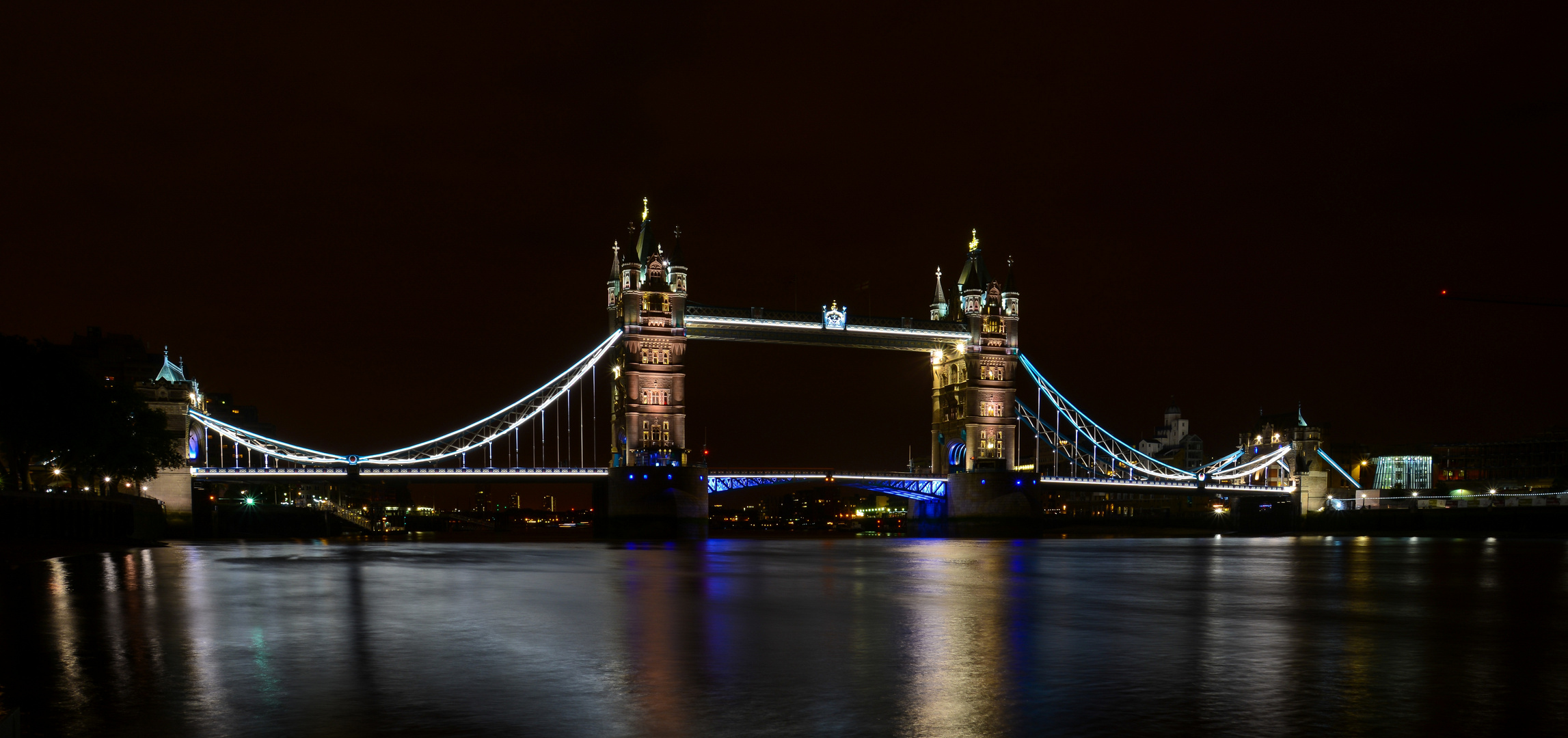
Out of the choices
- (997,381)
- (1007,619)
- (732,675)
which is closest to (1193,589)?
(1007,619)

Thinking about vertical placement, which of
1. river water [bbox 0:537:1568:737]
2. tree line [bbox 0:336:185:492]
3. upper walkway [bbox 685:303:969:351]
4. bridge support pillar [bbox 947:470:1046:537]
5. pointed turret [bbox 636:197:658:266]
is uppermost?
pointed turret [bbox 636:197:658:266]

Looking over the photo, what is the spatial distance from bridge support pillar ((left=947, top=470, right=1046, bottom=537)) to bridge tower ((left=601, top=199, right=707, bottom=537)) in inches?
745

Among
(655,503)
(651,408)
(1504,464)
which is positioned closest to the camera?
(655,503)

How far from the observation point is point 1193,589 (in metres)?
26.3

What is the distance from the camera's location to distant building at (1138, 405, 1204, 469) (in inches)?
6624

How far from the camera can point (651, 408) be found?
83125 millimetres

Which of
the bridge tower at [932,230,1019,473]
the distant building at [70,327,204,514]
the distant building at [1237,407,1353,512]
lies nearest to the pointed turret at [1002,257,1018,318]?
the bridge tower at [932,230,1019,473]

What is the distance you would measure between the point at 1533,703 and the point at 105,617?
1760 centimetres

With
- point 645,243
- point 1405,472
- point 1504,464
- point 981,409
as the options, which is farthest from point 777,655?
point 1405,472

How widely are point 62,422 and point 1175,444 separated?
149241mm

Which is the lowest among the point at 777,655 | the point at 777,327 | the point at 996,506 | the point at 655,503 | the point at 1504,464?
the point at 996,506

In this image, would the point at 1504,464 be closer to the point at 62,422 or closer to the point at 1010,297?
the point at 1010,297

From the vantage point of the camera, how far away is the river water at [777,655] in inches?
399

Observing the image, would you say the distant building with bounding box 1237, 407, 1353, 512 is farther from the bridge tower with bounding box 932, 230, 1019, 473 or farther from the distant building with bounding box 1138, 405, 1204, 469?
the distant building with bounding box 1138, 405, 1204, 469
